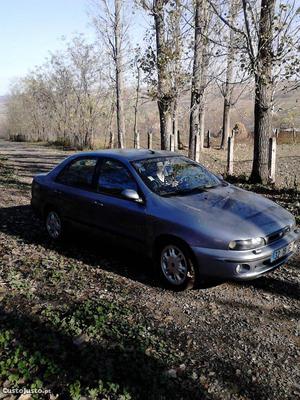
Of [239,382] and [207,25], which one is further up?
[207,25]

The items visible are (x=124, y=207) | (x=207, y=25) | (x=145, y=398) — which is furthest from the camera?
(x=207, y=25)

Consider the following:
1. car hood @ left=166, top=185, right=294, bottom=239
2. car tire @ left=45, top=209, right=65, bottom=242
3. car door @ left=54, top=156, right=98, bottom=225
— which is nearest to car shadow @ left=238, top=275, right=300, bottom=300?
car hood @ left=166, top=185, right=294, bottom=239

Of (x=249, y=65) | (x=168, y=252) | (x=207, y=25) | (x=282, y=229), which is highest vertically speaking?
(x=207, y=25)

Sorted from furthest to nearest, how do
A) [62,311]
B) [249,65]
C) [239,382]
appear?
[249,65] < [62,311] < [239,382]

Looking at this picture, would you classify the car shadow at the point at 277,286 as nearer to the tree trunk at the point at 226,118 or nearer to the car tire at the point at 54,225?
the car tire at the point at 54,225

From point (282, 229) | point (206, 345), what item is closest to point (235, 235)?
point (282, 229)

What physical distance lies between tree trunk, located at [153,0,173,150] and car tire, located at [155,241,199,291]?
→ 8.35 meters

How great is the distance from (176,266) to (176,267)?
0.04ft

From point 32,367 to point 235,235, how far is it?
2.38 metres

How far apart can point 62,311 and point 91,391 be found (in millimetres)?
1405

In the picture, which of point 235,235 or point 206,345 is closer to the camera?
point 206,345

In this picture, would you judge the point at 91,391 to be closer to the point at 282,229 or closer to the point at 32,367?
the point at 32,367

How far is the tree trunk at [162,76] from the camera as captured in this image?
11992 millimetres

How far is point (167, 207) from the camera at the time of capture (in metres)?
4.81
